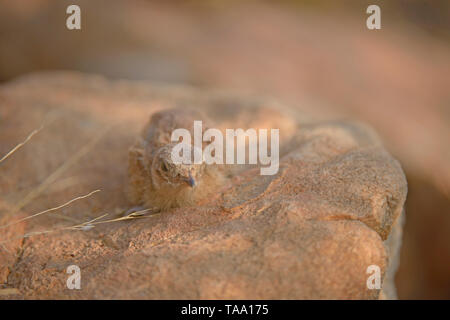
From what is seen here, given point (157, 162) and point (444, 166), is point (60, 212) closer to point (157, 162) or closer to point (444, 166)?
point (157, 162)

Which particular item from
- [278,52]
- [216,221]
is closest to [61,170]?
[216,221]

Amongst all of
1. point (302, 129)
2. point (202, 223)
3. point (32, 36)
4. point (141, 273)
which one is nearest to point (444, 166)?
point (302, 129)

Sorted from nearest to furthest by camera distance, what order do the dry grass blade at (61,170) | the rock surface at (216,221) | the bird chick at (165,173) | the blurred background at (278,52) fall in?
1. the rock surface at (216,221)
2. the bird chick at (165,173)
3. the dry grass blade at (61,170)
4. the blurred background at (278,52)

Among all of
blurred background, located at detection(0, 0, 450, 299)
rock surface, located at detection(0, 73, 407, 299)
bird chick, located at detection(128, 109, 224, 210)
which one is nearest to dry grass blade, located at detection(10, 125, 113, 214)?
rock surface, located at detection(0, 73, 407, 299)
